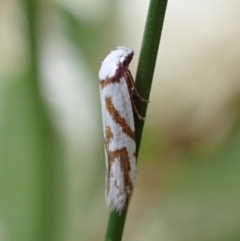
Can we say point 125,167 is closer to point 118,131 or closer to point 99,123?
point 118,131

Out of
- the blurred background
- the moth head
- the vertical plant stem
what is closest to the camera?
the vertical plant stem

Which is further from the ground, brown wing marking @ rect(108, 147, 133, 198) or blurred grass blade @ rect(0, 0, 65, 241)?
brown wing marking @ rect(108, 147, 133, 198)

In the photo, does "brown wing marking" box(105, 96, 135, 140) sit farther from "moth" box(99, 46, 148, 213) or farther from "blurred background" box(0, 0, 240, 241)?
"blurred background" box(0, 0, 240, 241)

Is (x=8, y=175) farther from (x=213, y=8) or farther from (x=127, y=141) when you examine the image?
(x=213, y=8)

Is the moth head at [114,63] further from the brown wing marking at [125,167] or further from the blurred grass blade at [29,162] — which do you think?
the blurred grass blade at [29,162]

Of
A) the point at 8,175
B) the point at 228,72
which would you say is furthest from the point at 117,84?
the point at 8,175

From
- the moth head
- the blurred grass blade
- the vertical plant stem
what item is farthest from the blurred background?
the vertical plant stem

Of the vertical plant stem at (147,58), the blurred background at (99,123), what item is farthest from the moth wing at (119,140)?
the blurred background at (99,123)
